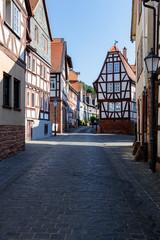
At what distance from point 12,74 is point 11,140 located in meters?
2.84

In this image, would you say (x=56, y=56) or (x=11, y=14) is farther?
(x=56, y=56)

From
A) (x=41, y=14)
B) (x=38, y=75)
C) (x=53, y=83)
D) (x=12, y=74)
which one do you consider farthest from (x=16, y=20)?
(x=53, y=83)

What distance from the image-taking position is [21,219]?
3988 millimetres

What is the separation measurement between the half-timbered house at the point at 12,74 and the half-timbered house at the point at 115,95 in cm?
2464

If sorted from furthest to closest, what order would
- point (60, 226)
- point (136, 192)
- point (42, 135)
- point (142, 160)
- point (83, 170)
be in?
1. point (42, 135)
2. point (142, 160)
3. point (83, 170)
4. point (136, 192)
5. point (60, 226)

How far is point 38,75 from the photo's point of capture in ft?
83.3

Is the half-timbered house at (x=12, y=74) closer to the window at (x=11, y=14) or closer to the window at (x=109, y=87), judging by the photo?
the window at (x=11, y=14)

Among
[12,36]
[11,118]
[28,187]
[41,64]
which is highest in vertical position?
[41,64]

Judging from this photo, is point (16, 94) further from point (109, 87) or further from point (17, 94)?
point (109, 87)

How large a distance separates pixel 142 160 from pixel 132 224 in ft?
21.9

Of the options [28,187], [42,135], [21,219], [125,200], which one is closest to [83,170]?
[28,187]

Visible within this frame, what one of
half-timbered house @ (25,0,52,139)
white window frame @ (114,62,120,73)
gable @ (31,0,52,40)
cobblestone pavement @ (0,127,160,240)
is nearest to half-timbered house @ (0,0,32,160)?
cobblestone pavement @ (0,127,160,240)

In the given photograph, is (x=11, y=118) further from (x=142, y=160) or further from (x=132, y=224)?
(x=132, y=224)

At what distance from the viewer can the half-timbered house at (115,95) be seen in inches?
1465
